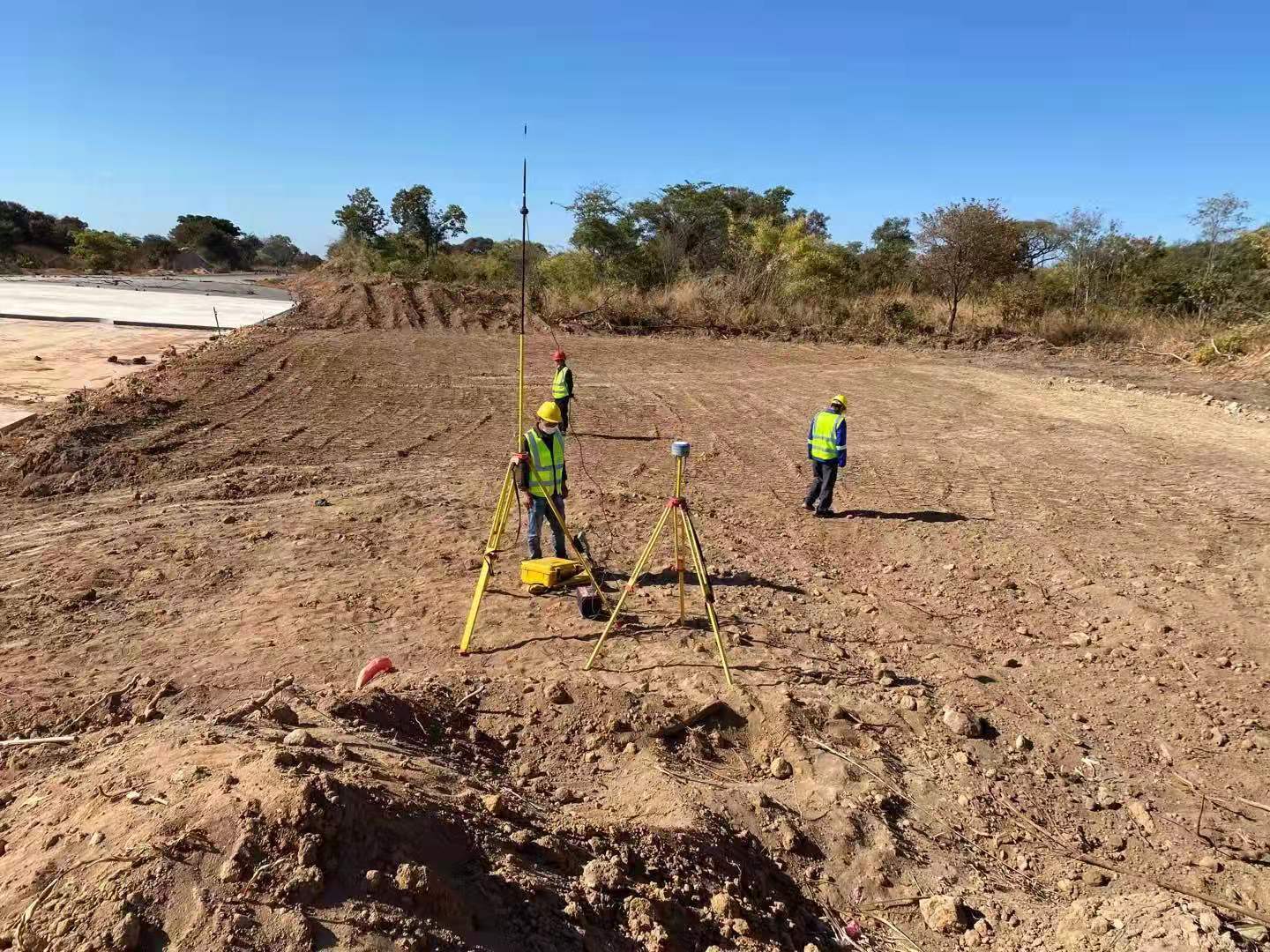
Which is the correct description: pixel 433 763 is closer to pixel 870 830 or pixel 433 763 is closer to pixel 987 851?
pixel 870 830

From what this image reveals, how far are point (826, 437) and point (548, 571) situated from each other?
12.1ft

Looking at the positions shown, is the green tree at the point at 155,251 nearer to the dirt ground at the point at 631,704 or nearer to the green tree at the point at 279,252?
the green tree at the point at 279,252

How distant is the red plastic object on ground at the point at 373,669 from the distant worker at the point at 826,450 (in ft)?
16.9

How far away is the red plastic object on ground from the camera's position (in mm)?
4809

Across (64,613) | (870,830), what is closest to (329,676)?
(64,613)

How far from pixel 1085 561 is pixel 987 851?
4.46 metres

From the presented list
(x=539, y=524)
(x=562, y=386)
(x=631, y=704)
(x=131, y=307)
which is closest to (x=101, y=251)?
(x=131, y=307)

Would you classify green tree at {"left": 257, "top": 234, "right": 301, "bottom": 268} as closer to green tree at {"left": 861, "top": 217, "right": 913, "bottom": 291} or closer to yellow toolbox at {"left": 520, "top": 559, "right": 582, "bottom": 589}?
green tree at {"left": 861, "top": 217, "right": 913, "bottom": 291}

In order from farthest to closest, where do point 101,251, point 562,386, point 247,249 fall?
point 247,249 < point 101,251 < point 562,386

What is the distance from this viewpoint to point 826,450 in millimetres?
8172

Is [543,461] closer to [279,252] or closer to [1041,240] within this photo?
[1041,240]

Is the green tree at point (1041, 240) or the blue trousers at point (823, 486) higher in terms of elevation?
the green tree at point (1041, 240)

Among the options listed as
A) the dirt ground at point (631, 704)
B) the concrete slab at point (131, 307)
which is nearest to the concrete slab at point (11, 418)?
the dirt ground at point (631, 704)

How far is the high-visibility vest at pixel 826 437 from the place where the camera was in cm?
809
